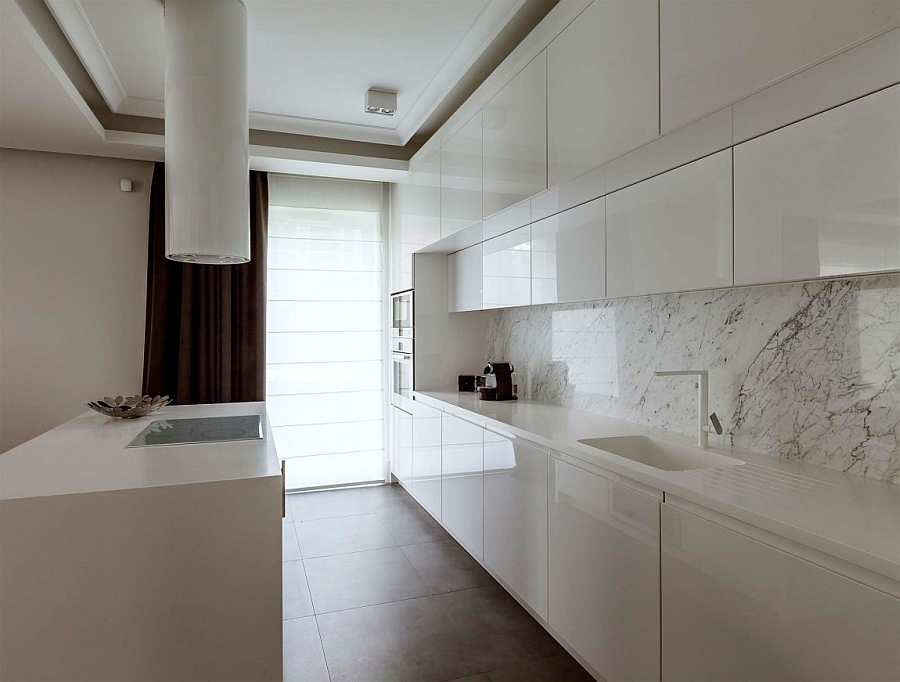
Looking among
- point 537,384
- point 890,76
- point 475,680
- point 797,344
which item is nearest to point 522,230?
point 537,384

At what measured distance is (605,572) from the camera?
1917 millimetres

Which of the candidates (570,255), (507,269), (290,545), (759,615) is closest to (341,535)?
(290,545)

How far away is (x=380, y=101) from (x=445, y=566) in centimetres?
280

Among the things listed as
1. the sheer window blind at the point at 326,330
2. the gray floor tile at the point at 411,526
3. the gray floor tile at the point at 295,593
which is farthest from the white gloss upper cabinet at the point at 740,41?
the sheer window blind at the point at 326,330

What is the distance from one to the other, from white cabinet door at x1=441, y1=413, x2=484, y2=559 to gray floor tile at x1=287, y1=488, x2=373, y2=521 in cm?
99

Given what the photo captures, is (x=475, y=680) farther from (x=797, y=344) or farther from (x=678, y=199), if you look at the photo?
(x=678, y=199)

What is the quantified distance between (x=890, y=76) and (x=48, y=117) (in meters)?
3.84

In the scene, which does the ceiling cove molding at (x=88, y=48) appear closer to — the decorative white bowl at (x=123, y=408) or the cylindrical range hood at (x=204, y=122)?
the cylindrical range hood at (x=204, y=122)

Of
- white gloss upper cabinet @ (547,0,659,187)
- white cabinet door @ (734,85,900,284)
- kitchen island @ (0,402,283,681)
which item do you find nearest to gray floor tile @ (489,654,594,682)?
kitchen island @ (0,402,283,681)

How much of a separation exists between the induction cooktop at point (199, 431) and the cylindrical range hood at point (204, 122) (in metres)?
0.80

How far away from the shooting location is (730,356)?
2107 millimetres

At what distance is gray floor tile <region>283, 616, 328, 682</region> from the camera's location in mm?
2230

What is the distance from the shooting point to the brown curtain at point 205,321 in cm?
412

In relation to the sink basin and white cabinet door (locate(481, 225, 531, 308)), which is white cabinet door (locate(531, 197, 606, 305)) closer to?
white cabinet door (locate(481, 225, 531, 308))
